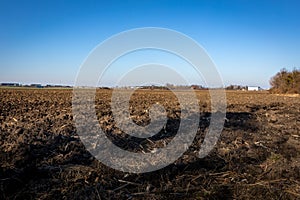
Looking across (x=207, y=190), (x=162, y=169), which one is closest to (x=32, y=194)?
(x=162, y=169)

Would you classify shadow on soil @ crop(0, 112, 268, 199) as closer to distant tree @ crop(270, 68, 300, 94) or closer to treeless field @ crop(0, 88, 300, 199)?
treeless field @ crop(0, 88, 300, 199)

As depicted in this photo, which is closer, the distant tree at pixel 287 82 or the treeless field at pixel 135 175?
the treeless field at pixel 135 175

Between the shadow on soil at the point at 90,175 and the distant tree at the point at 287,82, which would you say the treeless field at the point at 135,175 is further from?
the distant tree at the point at 287,82

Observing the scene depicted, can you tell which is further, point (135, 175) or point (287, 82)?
point (287, 82)

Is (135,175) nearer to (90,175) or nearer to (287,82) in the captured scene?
(90,175)

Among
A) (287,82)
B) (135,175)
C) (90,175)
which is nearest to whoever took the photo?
(90,175)

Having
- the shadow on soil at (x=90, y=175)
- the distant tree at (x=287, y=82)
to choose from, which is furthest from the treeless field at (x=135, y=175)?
the distant tree at (x=287, y=82)

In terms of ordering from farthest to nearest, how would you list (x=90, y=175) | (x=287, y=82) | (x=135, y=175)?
(x=287, y=82), (x=135, y=175), (x=90, y=175)

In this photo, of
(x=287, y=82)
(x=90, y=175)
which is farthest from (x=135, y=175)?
(x=287, y=82)

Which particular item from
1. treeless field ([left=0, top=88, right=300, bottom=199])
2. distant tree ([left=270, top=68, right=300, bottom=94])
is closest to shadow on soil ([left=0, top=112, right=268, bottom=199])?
treeless field ([left=0, top=88, right=300, bottom=199])

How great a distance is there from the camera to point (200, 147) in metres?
7.34

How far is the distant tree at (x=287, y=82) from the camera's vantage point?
6168 cm

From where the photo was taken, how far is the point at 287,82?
6600 centimetres

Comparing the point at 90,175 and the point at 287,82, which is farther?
the point at 287,82
